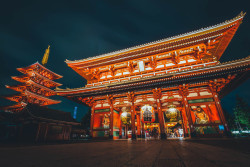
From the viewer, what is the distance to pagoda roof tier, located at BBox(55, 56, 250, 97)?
6.88 m

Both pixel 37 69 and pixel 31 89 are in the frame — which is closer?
pixel 31 89

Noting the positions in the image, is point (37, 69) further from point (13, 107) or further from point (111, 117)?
point (111, 117)

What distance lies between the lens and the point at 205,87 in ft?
28.5

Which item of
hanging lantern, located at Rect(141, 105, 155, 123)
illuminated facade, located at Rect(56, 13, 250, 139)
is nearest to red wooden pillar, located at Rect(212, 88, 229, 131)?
illuminated facade, located at Rect(56, 13, 250, 139)

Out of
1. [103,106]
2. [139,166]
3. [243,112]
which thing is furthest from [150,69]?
[243,112]

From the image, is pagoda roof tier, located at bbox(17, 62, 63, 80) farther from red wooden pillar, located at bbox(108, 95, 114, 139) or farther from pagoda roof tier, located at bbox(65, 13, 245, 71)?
red wooden pillar, located at bbox(108, 95, 114, 139)

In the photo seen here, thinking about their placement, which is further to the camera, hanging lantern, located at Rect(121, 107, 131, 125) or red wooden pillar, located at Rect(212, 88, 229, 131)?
hanging lantern, located at Rect(121, 107, 131, 125)

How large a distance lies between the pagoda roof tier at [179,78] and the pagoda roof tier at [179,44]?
311 cm

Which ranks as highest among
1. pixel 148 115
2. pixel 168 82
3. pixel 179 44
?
pixel 179 44

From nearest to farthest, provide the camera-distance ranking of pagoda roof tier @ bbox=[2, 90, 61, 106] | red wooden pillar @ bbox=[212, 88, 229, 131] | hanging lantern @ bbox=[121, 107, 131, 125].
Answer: red wooden pillar @ bbox=[212, 88, 229, 131] < hanging lantern @ bbox=[121, 107, 131, 125] < pagoda roof tier @ bbox=[2, 90, 61, 106]

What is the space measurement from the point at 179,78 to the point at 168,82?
0.79 m

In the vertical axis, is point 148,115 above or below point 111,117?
below

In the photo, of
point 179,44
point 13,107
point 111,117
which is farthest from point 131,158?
point 13,107

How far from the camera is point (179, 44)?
9.58m
